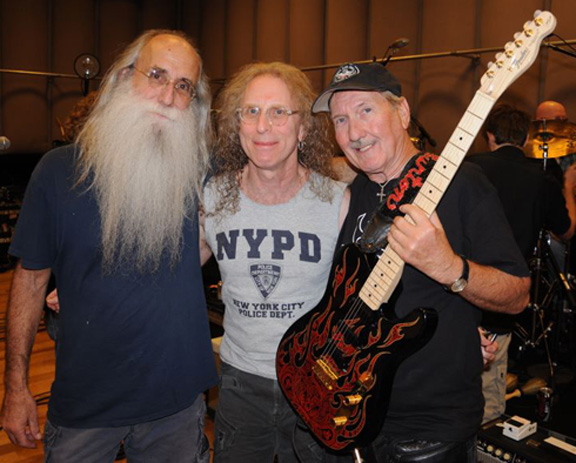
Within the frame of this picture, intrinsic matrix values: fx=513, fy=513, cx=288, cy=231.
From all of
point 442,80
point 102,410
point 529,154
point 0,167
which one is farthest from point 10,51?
point 102,410

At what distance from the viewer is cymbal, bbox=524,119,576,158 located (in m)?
3.89

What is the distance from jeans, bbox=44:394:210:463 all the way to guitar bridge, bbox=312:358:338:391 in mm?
484

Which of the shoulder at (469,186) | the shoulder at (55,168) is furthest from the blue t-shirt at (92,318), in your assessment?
the shoulder at (469,186)

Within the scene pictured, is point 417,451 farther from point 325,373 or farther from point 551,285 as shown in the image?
point 551,285

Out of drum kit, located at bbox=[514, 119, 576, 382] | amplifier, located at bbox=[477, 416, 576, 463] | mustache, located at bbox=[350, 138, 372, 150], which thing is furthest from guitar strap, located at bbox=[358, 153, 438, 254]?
drum kit, located at bbox=[514, 119, 576, 382]

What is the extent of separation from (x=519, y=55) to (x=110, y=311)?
1367 millimetres

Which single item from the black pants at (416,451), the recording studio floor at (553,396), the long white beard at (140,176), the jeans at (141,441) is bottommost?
the recording studio floor at (553,396)

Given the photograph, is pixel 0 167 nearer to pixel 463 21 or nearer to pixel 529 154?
pixel 463 21

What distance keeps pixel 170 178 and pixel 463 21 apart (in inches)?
213

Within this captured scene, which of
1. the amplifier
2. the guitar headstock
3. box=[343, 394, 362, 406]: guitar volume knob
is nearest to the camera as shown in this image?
the guitar headstock

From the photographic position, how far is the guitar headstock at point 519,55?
1199 mm

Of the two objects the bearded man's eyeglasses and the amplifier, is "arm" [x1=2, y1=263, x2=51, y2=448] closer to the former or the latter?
the bearded man's eyeglasses

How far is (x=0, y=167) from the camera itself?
8.36 metres

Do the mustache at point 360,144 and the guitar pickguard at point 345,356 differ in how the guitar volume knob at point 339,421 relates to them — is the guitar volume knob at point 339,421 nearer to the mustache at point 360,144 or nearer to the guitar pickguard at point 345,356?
the guitar pickguard at point 345,356
